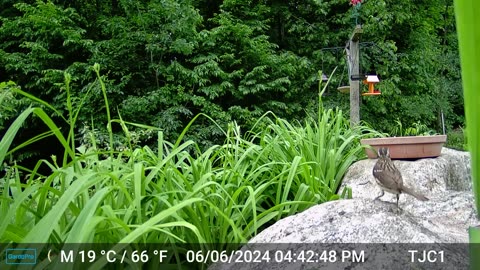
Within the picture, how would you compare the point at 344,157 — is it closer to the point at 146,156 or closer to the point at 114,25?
the point at 146,156

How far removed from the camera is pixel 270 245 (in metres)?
0.87

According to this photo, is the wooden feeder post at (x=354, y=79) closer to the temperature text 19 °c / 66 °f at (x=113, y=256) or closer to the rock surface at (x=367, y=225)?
the rock surface at (x=367, y=225)

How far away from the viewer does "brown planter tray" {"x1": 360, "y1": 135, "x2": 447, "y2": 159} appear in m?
1.84

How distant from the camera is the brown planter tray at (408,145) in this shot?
1.84 m

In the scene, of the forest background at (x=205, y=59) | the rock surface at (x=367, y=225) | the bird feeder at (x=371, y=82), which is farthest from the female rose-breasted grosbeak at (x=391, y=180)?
the forest background at (x=205, y=59)

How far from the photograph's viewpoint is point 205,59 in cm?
638

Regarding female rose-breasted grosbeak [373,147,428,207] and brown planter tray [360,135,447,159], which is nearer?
female rose-breasted grosbeak [373,147,428,207]

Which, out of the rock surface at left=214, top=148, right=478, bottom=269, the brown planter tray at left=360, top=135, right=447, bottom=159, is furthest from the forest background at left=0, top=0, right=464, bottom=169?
the rock surface at left=214, top=148, right=478, bottom=269

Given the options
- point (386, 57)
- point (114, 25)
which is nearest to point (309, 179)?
point (114, 25)

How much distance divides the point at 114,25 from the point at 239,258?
6072 millimetres

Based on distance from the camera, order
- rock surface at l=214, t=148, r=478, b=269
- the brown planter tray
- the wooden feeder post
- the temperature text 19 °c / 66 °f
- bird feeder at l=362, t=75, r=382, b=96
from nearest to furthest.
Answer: the temperature text 19 °c / 66 °f
rock surface at l=214, t=148, r=478, b=269
the brown planter tray
the wooden feeder post
bird feeder at l=362, t=75, r=382, b=96

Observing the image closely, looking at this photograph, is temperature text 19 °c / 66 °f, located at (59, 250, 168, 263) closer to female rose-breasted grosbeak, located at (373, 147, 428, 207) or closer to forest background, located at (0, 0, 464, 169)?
female rose-breasted grosbeak, located at (373, 147, 428, 207)

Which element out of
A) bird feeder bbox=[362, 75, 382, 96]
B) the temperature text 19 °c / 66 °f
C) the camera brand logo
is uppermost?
bird feeder bbox=[362, 75, 382, 96]

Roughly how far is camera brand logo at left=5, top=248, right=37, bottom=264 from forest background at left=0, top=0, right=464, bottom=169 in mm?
4973
